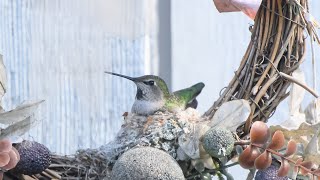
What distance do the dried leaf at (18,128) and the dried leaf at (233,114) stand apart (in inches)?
7.0

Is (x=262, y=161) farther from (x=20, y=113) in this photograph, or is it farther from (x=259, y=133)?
(x=20, y=113)

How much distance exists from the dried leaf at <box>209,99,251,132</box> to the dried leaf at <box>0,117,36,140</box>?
178mm

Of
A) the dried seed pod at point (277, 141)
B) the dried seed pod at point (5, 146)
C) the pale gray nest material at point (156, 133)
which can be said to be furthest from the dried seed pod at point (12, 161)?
the dried seed pod at point (277, 141)

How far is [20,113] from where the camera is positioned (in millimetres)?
883

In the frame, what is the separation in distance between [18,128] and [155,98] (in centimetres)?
23

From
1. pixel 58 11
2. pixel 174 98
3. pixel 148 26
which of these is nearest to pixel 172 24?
pixel 148 26

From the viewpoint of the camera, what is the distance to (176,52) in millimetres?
1426

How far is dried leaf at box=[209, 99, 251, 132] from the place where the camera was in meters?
0.93

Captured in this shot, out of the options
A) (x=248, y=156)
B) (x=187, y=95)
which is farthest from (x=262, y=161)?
(x=187, y=95)

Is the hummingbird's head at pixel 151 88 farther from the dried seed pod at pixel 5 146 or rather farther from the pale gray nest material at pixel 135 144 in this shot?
the dried seed pod at pixel 5 146

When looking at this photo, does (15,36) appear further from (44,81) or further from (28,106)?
(28,106)

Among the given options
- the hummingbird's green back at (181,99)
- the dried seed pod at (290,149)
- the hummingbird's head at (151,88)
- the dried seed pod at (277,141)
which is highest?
the hummingbird's head at (151,88)

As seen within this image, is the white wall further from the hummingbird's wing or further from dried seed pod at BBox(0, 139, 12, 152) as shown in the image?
dried seed pod at BBox(0, 139, 12, 152)

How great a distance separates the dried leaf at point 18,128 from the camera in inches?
34.4
